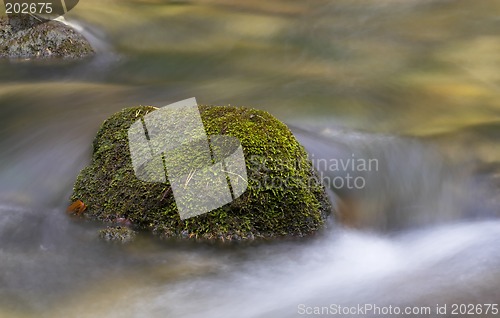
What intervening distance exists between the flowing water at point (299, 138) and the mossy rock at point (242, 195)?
0.46 feet

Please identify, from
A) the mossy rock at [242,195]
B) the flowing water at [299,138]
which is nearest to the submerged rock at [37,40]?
the flowing water at [299,138]

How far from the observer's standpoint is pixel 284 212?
4.09m

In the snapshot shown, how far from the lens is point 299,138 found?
536 centimetres

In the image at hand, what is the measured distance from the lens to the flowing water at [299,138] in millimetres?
3605

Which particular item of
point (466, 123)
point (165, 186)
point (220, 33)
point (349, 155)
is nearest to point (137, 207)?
point (165, 186)

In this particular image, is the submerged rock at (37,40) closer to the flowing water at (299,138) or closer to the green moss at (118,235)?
the flowing water at (299,138)

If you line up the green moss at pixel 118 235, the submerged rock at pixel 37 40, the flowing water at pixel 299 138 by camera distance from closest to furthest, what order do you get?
the flowing water at pixel 299 138
the green moss at pixel 118 235
the submerged rock at pixel 37 40

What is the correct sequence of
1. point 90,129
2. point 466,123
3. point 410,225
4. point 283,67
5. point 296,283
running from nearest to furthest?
point 296,283, point 410,225, point 90,129, point 466,123, point 283,67

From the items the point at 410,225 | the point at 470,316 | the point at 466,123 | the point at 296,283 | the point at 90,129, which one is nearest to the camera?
the point at 470,316

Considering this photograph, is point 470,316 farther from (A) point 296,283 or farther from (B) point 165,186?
(B) point 165,186

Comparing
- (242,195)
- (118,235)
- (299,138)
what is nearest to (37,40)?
(299,138)

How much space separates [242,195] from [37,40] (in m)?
5.48

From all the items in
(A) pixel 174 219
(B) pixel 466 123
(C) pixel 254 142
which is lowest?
(B) pixel 466 123

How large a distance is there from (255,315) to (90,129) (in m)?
2.78
